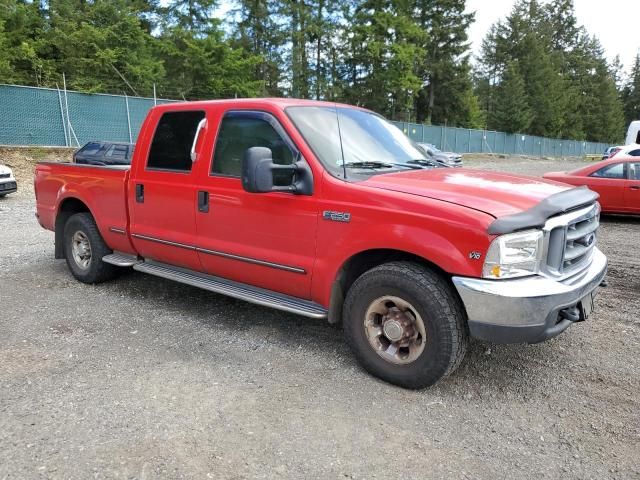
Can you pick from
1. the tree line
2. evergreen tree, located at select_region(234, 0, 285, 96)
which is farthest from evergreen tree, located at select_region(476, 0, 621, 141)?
evergreen tree, located at select_region(234, 0, 285, 96)

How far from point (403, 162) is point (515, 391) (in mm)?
→ 1936

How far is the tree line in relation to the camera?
2744cm

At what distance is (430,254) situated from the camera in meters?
3.18

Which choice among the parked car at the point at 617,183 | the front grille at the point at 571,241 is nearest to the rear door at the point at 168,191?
the front grille at the point at 571,241

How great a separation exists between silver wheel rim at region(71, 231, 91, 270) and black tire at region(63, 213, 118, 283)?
0.02 metres

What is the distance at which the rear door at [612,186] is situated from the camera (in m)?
10.5

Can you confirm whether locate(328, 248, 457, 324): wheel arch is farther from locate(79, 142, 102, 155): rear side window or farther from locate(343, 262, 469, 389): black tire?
locate(79, 142, 102, 155): rear side window

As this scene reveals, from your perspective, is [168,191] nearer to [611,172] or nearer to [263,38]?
[611,172]

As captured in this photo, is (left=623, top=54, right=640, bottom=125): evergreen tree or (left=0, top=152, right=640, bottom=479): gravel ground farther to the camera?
(left=623, top=54, right=640, bottom=125): evergreen tree

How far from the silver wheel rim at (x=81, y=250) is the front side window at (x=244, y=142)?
236 centimetres

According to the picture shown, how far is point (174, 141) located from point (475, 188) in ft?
9.06

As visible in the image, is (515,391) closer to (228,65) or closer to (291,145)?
(291,145)

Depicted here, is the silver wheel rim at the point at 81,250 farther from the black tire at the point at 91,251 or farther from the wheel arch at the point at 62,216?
the wheel arch at the point at 62,216

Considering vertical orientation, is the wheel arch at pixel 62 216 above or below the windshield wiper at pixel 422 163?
below
